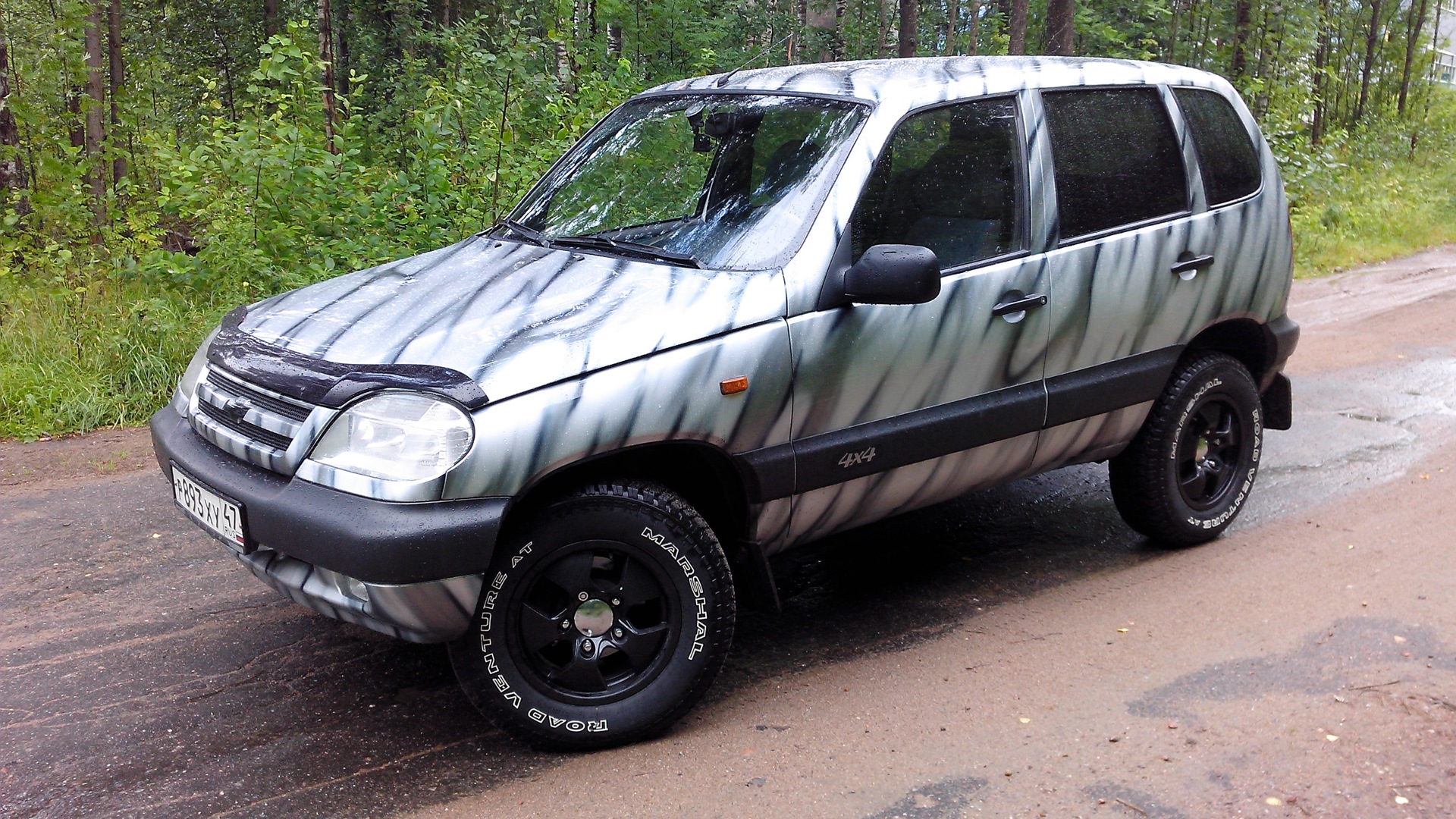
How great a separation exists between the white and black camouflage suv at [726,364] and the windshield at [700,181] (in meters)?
0.01

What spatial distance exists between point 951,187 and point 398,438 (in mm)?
2011

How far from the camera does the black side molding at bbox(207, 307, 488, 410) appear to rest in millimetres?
2965

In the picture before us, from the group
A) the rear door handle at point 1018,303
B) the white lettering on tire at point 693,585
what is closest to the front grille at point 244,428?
the white lettering on tire at point 693,585

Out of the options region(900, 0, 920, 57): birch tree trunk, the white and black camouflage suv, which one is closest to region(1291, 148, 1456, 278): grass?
region(900, 0, 920, 57): birch tree trunk

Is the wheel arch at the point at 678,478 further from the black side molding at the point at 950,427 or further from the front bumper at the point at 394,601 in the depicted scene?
the front bumper at the point at 394,601

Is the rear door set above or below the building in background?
below

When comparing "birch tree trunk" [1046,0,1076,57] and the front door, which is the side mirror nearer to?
the front door

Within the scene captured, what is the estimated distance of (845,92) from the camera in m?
3.95

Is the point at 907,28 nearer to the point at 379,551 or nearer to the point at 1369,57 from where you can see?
the point at 379,551

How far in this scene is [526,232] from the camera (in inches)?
169

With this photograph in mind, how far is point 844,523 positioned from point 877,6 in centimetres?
1846

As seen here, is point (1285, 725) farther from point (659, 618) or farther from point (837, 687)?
point (659, 618)

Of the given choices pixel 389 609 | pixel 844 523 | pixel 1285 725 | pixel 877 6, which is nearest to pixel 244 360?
pixel 389 609

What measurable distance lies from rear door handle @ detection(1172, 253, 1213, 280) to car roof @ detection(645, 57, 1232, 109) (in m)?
0.71
